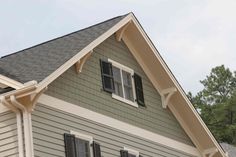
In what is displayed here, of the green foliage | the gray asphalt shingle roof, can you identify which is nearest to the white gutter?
the gray asphalt shingle roof

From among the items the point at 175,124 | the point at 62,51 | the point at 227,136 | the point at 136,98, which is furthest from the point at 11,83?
the point at 227,136

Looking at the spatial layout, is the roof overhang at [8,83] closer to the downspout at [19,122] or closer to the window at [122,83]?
the downspout at [19,122]

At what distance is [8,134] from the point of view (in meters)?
16.6

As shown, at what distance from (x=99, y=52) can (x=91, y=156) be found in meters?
3.68

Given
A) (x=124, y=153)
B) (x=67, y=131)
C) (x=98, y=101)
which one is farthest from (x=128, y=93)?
(x=67, y=131)

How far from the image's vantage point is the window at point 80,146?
57.6 ft

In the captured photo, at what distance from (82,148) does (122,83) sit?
3.81m

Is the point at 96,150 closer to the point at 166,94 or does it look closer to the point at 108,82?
the point at 108,82

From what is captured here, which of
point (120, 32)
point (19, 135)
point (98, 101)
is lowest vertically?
point (19, 135)

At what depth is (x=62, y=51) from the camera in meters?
19.2

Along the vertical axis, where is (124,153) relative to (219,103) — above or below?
below

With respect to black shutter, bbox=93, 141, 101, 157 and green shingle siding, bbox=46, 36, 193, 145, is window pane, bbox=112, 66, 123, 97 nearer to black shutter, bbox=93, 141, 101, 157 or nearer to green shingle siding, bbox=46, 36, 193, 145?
green shingle siding, bbox=46, 36, 193, 145

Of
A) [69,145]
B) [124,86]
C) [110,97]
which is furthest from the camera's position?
[124,86]

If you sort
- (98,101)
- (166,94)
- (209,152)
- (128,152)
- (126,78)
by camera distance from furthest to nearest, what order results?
(209,152)
(166,94)
(126,78)
(128,152)
(98,101)
